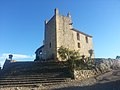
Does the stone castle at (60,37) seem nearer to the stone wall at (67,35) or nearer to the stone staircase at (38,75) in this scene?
the stone wall at (67,35)

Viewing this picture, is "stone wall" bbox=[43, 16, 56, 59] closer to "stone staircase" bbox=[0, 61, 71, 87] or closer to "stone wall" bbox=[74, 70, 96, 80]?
"stone staircase" bbox=[0, 61, 71, 87]

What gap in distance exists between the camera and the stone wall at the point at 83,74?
2799 cm

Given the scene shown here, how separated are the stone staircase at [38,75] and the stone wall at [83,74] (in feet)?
3.47

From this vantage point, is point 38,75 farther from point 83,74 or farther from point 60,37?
point 60,37

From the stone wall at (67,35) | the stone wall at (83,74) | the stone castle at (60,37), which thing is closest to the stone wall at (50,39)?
the stone castle at (60,37)

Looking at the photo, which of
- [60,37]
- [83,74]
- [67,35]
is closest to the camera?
[83,74]

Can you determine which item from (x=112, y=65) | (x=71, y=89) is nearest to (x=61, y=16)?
(x=112, y=65)

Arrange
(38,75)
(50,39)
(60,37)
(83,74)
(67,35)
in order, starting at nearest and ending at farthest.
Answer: (38,75)
(83,74)
(60,37)
(50,39)
(67,35)

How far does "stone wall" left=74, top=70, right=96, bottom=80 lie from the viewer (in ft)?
91.8

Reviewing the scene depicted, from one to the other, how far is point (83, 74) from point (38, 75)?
6.16 metres

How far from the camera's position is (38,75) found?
28.3 metres

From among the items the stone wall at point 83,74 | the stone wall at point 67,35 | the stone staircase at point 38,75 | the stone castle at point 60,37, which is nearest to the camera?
the stone staircase at point 38,75

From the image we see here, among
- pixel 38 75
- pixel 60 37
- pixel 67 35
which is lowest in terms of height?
pixel 38 75

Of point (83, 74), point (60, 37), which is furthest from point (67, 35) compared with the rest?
point (83, 74)
